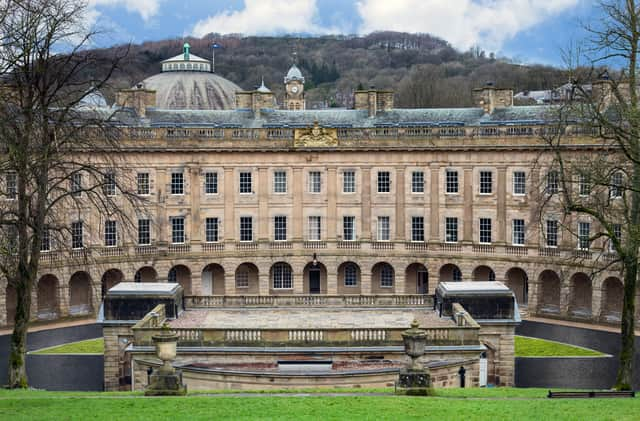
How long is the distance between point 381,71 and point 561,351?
12688 cm

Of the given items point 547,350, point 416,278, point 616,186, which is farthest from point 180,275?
point 616,186

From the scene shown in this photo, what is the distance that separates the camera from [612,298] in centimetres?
5700

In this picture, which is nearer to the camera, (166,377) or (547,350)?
(166,377)

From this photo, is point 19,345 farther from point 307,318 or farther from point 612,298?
point 612,298

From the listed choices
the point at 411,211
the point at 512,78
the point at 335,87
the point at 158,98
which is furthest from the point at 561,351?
the point at 335,87

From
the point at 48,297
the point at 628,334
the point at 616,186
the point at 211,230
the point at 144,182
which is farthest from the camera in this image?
the point at 211,230

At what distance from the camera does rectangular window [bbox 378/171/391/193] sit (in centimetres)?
6347

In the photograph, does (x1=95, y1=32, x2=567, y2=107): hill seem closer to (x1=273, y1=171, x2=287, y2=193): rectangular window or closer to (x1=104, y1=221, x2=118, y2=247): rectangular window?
(x1=273, y1=171, x2=287, y2=193): rectangular window

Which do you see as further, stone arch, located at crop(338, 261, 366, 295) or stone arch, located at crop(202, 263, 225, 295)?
stone arch, located at crop(338, 261, 366, 295)

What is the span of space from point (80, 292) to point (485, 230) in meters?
26.5

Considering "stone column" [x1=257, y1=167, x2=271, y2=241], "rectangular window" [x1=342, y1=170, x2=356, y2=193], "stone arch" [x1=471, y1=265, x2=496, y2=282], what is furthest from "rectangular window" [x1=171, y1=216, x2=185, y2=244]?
"stone arch" [x1=471, y1=265, x2=496, y2=282]

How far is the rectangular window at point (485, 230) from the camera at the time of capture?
61.3m

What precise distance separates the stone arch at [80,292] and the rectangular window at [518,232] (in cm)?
2724

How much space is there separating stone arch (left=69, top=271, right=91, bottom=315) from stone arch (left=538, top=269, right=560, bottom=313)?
2853 cm
